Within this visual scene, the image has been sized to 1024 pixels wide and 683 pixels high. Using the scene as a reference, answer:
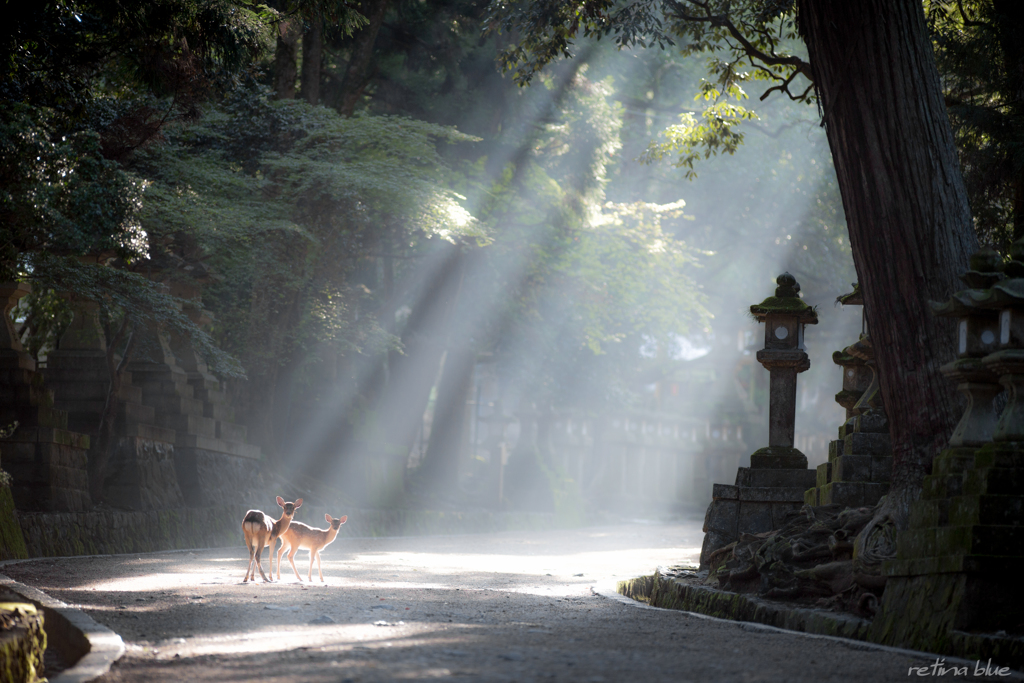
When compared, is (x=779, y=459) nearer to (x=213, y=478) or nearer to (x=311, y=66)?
(x=213, y=478)

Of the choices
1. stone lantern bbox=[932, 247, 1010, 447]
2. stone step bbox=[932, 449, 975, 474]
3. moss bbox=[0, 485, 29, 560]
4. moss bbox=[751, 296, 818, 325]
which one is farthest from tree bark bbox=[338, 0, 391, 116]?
stone step bbox=[932, 449, 975, 474]

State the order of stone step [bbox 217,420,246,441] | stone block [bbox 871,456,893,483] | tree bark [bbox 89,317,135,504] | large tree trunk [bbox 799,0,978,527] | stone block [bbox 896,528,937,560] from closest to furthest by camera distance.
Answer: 1. stone block [bbox 896,528,937,560]
2. large tree trunk [bbox 799,0,978,527]
3. stone block [bbox 871,456,893,483]
4. tree bark [bbox 89,317,135,504]
5. stone step [bbox 217,420,246,441]

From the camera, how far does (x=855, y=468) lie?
10508mm

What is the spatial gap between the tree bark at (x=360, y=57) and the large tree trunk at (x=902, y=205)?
595 inches

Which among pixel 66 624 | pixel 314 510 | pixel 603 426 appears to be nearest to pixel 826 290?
pixel 603 426

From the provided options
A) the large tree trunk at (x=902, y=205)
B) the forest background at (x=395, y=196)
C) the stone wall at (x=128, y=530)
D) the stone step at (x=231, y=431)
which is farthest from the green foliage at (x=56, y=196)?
the large tree trunk at (x=902, y=205)

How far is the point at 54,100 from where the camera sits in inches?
443

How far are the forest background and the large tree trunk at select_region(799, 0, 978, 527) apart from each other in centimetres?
501

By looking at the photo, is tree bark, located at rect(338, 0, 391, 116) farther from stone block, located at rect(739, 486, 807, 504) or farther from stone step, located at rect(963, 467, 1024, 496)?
stone step, located at rect(963, 467, 1024, 496)

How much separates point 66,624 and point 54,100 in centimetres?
698

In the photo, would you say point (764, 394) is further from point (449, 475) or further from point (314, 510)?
point (314, 510)

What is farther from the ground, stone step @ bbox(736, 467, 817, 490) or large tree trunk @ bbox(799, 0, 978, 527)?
large tree trunk @ bbox(799, 0, 978, 527)

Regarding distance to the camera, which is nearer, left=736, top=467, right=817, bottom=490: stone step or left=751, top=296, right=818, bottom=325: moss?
left=736, top=467, right=817, bottom=490: stone step

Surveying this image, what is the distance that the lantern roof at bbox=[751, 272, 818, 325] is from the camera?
12828 millimetres
